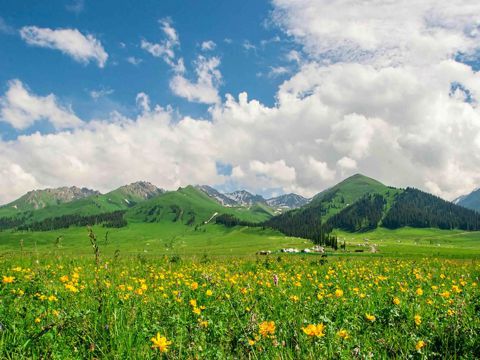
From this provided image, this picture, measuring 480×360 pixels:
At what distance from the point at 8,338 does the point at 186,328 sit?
2.31m

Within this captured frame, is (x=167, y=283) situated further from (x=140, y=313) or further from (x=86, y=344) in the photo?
(x=86, y=344)

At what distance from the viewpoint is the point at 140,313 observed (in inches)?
246

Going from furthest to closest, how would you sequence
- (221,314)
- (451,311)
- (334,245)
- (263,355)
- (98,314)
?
(334,245), (221,314), (451,311), (98,314), (263,355)

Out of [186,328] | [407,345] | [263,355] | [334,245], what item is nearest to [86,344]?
[186,328]

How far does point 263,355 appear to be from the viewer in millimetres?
3947

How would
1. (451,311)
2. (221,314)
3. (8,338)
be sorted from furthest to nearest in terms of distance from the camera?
(221,314), (451,311), (8,338)

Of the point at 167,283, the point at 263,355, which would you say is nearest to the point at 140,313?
the point at 263,355

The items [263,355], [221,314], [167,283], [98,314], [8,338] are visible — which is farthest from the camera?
[167,283]

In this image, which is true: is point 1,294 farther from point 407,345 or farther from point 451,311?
point 451,311

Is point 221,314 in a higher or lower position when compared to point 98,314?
lower

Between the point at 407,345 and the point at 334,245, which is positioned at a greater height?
the point at 407,345

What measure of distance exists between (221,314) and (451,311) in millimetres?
4028

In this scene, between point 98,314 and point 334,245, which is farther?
point 334,245

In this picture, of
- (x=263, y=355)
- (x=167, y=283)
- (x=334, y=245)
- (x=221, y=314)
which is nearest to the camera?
(x=263, y=355)
